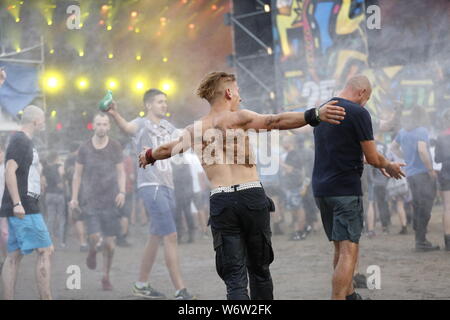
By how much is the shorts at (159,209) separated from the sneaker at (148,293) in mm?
538

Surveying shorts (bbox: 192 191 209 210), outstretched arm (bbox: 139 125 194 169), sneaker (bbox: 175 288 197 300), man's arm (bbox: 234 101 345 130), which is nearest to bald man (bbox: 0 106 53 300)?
sneaker (bbox: 175 288 197 300)

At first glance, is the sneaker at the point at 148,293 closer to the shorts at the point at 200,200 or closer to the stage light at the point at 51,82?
the stage light at the point at 51,82

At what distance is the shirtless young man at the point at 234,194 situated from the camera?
3.85m

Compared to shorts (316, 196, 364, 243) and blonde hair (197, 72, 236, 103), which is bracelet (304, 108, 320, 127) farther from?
shorts (316, 196, 364, 243)

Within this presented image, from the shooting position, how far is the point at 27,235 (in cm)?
548

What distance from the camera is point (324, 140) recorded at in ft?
15.0

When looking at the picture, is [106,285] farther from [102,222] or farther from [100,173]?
[100,173]

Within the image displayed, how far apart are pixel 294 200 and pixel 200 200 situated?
1.56 meters

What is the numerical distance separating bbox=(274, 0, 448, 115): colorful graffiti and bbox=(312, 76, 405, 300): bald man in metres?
2.65

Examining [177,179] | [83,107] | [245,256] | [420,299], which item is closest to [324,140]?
[245,256]

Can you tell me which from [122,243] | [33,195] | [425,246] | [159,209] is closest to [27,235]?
[33,195]

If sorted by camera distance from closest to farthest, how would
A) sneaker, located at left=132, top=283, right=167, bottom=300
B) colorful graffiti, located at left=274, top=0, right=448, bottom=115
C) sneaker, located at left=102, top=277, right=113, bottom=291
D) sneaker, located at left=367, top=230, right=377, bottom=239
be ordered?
sneaker, located at left=132, top=283, right=167, bottom=300 < sneaker, located at left=102, top=277, right=113, bottom=291 < colorful graffiti, located at left=274, top=0, right=448, bottom=115 < sneaker, located at left=367, top=230, right=377, bottom=239

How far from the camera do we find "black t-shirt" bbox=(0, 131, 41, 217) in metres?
5.57
